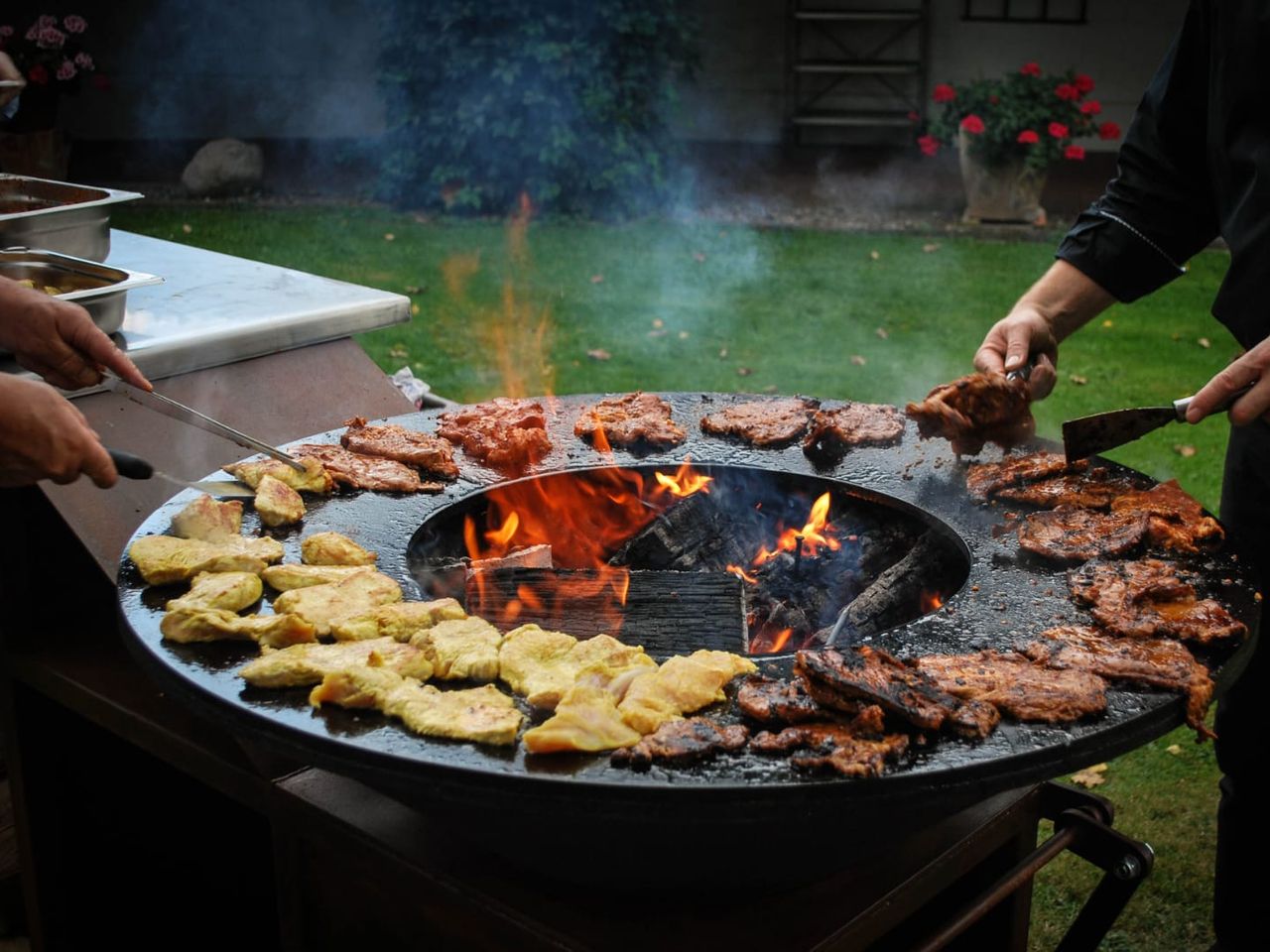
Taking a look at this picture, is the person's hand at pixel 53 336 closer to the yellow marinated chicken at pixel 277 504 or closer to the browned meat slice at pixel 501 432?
the yellow marinated chicken at pixel 277 504

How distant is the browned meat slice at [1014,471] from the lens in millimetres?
2756

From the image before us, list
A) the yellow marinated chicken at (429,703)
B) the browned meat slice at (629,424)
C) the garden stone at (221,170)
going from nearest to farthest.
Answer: the yellow marinated chicken at (429,703), the browned meat slice at (629,424), the garden stone at (221,170)

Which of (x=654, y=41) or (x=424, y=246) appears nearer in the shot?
(x=424, y=246)

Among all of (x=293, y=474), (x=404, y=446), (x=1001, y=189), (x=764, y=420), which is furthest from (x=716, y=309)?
(x=293, y=474)

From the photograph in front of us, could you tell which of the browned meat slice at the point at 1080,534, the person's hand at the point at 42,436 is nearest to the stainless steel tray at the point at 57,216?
the person's hand at the point at 42,436

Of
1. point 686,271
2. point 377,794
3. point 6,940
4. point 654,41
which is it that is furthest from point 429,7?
point 377,794

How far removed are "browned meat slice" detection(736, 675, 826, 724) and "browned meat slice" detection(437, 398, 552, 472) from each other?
123cm

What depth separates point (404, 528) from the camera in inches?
104

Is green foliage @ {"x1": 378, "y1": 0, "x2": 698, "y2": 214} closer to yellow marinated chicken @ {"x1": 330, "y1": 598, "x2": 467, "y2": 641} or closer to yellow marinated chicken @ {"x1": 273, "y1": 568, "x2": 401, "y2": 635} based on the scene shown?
yellow marinated chicken @ {"x1": 273, "y1": 568, "x2": 401, "y2": 635}

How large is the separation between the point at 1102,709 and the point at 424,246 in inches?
357

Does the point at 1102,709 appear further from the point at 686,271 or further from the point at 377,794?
the point at 686,271

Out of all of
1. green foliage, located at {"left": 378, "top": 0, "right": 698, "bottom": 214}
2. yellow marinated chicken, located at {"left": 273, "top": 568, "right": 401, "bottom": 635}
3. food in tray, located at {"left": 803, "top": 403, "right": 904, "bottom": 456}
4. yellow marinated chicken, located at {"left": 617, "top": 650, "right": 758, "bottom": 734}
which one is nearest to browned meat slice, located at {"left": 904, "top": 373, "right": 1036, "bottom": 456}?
food in tray, located at {"left": 803, "top": 403, "right": 904, "bottom": 456}

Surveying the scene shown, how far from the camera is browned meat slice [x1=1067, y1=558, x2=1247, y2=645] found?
2051 mm

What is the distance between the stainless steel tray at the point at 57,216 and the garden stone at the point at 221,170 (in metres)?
8.65
